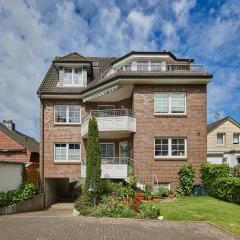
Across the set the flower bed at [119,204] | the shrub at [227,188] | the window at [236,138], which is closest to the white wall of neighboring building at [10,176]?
the flower bed at [119,204]

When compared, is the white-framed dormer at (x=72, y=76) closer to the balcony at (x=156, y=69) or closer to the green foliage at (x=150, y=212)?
the balcony at (x=156, y=69)

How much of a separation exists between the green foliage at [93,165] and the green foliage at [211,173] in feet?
24.6

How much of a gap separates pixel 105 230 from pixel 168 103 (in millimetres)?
14007

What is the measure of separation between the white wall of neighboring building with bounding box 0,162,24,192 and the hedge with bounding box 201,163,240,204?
12627 millimetres

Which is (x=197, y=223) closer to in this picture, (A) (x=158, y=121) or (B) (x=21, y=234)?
(B) (x=21, y=234)

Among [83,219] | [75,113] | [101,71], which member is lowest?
[83,219]

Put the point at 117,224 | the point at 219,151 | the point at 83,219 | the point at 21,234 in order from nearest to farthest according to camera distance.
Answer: the point at 21,234 → the point at 117,224 → the point at 83,219 → the point at 219,151

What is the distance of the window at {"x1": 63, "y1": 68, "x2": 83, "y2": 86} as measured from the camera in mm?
30422

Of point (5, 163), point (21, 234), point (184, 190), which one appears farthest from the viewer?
point (184, 190)

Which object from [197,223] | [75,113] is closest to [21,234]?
[197,223]

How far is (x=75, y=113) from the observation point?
97.9 feet

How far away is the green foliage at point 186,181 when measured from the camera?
23000 millimetres

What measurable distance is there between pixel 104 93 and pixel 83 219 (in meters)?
13.4

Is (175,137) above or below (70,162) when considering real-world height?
above
